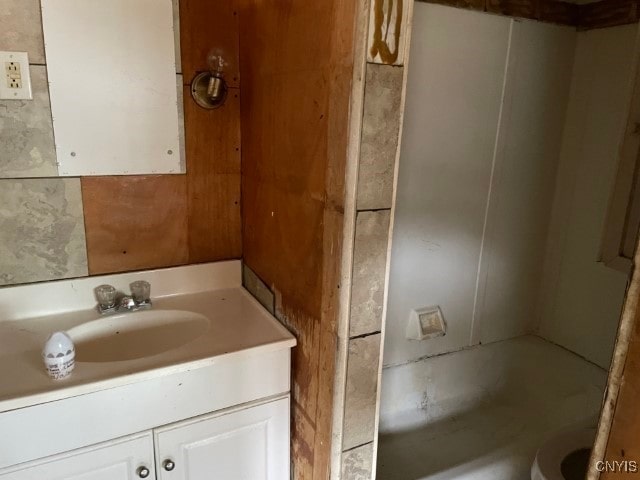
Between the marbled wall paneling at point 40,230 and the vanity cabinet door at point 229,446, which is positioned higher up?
the marbled wall paneling at point 40,230

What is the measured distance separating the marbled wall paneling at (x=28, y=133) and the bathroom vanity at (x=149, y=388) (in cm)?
33

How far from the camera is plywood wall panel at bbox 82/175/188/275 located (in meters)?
1.44

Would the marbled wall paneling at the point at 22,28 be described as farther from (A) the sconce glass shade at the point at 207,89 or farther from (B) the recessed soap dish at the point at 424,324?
(B) the recessed soap dish at the point at 424,324

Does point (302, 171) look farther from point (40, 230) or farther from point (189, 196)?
point (40, 230)

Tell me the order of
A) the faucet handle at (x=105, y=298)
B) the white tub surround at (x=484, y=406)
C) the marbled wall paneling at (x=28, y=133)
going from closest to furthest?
the marbled wall paneling at (x=28, y=133)
the faucet handle at (x=105, y=298)
the white tub surround at (x=484, y=406)

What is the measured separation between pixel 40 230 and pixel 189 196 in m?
0.42

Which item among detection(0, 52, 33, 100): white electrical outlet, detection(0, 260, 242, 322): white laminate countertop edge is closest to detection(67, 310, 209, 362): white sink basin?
detection(0, 260, 242, 322): white laminate countertop edge

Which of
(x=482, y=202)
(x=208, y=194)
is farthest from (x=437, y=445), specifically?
(x=208, y=194)

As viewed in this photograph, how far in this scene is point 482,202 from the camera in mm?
1955

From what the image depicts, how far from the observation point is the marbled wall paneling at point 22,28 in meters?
1.23

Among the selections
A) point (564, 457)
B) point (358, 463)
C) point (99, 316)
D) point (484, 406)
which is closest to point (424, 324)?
point (484, 406)

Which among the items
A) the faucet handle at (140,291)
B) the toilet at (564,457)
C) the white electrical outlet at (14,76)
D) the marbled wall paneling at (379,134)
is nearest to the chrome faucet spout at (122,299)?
the faucet handle at (140,291)

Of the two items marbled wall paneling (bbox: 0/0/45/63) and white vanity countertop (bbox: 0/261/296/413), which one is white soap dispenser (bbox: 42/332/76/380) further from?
marbled wall paneling (bbox: 0/0/45/63)

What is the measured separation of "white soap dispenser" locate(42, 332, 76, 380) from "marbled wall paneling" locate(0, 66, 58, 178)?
50 cm
